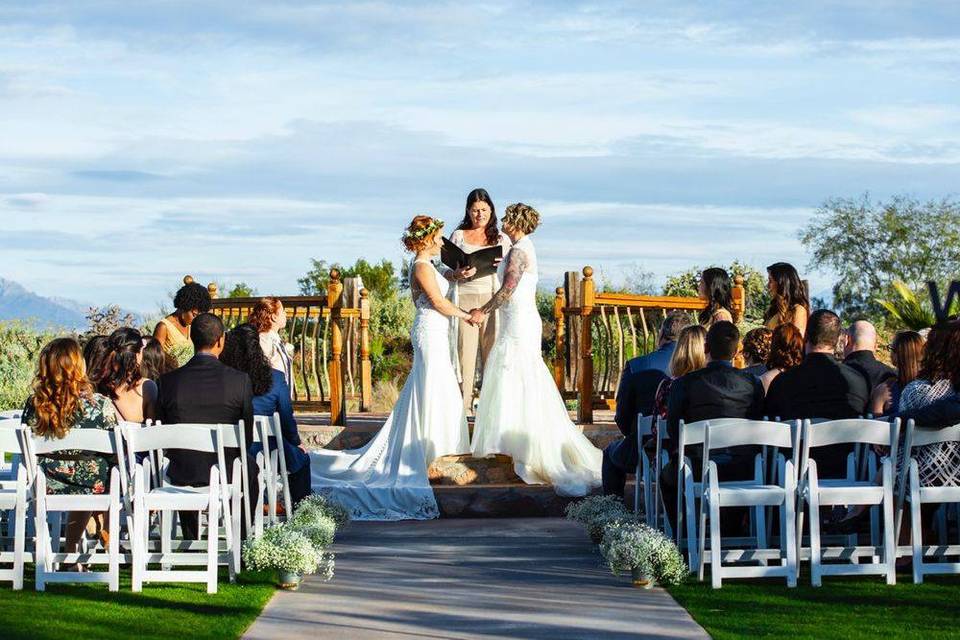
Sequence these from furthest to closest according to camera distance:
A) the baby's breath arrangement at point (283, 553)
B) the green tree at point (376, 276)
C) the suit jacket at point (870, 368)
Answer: the green tree at point (376, 276) → the suit jacket at point (870, 368) → the baby's breath arrangement at point (283, 553)

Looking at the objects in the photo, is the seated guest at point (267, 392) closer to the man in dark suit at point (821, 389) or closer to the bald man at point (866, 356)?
the man in dark suit at point (821, 389)

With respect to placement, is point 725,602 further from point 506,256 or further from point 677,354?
point 506,256

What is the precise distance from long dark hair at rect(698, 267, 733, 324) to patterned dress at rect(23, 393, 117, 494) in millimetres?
5062

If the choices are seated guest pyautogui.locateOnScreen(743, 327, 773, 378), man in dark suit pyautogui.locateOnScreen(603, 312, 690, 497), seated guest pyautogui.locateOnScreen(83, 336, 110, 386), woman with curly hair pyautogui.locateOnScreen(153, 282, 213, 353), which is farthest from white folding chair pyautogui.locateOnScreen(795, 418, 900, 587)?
woman with curly hair pyautogui.locateOnScreen(153, 282, 213, 353)

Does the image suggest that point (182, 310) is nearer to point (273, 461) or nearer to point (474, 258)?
point (273, 461)

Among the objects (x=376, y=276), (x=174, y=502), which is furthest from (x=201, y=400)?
(x=376, y=276)

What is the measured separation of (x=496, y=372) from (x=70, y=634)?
626cm

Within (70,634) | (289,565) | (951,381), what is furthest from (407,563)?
(951,381)

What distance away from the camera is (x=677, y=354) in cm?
863

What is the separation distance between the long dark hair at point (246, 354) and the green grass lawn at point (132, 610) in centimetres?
171

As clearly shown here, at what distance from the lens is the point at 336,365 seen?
14.6 m

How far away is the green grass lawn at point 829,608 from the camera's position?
6.25m

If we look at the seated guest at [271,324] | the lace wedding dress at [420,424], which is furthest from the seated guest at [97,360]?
the lace wedding dress at [420,424]

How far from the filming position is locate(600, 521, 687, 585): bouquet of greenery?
7.48m
